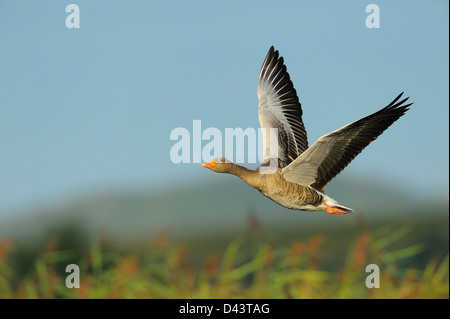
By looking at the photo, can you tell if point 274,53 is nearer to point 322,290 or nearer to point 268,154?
point 268,154

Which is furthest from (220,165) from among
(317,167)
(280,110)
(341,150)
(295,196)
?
(280,110)

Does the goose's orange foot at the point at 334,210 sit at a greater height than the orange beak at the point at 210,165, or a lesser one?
lesser

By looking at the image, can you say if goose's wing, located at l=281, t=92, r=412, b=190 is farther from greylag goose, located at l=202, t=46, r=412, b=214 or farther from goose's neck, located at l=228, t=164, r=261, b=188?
goose's neck, located at l=228, t=164, r=261, b=188

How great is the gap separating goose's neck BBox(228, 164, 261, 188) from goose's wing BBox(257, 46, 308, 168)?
79 cm

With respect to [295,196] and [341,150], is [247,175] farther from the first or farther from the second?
[341,150]

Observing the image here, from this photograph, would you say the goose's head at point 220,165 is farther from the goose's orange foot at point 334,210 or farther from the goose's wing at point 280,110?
the goose's orange foot at point 334,210

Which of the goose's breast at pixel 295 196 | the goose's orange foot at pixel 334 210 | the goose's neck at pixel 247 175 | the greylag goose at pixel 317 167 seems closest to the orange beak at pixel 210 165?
the greylag goose at pixel 317 167

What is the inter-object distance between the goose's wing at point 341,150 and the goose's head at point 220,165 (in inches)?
25.6

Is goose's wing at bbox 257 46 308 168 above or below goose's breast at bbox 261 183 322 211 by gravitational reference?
above

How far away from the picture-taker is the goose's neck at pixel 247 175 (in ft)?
17.6

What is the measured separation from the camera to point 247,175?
546cm

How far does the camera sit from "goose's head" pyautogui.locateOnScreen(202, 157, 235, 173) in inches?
222

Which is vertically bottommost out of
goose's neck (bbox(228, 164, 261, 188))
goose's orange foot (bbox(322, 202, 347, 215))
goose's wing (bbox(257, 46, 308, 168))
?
goose's orange foot (bbox(322, 202, 347, 215))

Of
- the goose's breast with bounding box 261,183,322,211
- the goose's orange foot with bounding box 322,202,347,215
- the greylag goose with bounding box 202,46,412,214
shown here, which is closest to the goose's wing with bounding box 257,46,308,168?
the greylag goose with bounding box 202,46,412,214
